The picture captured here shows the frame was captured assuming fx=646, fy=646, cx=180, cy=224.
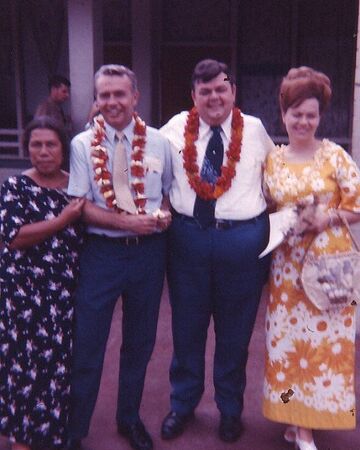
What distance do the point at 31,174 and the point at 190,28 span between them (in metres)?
6.78

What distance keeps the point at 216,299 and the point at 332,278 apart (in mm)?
639

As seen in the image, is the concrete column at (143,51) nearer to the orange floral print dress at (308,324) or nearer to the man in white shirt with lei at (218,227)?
the man in white shirt with lei at (218,227)

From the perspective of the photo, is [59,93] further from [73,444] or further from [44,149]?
[73,444]

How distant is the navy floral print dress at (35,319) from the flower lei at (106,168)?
7.6 inches

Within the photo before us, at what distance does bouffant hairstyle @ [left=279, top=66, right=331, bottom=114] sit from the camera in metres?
3.05

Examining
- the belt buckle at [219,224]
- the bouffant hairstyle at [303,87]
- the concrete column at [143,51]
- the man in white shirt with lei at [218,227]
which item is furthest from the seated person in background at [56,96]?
the bouffant hairstyle at [303,87]

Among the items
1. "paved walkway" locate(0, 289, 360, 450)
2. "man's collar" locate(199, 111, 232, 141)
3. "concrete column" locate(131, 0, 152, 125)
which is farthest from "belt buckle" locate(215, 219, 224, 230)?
"concrete column" locate(131, 0, 152, 125)

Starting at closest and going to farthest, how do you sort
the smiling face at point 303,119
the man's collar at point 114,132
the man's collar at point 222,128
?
the smiling face at point 303,119 < the man's collar at point 114,132 < the man's collar at point 222,128

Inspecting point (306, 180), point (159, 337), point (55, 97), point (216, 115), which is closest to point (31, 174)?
point (216, 115)

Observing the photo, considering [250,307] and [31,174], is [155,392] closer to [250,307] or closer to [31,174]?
[250,307]

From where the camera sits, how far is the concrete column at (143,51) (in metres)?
8.90

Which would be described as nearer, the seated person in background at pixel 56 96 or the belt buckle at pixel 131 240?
the belt buckle at pixel 131 240

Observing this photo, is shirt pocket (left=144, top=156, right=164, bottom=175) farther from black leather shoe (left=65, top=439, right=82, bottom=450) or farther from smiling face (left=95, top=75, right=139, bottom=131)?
black leather shoe (left=65, top=439, right=82, bottom=450)

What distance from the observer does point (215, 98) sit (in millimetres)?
3188
